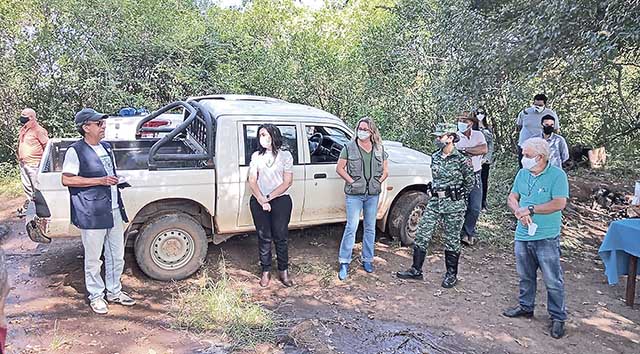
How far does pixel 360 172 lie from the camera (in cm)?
565

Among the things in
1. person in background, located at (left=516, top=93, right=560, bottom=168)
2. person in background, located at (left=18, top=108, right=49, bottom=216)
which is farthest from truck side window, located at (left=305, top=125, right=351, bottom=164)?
person in background, located at (left=18, top=108, right=49, bottom=216)

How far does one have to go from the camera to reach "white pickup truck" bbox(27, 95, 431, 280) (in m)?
5.23

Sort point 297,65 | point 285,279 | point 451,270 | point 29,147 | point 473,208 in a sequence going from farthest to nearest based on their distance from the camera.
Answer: point 297,65 → point 29,147 → point 473,208 → point 451,270 → point 285,279

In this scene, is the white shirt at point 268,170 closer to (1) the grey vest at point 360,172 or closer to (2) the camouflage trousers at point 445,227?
(1) the grey vest at point 360,172

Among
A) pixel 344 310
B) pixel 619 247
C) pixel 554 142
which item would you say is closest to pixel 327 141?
pixel 344 310

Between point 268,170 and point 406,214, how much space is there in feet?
7.23

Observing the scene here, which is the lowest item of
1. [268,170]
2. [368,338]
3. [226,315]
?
[368,338]

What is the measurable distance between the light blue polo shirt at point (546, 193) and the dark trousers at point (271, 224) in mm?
2351

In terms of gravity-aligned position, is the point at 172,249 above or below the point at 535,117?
below

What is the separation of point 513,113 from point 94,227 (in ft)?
34.7

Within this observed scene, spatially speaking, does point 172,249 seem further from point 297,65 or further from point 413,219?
point 297,65

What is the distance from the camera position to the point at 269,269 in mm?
5613

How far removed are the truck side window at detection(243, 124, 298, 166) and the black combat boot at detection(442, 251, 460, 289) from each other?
2.02 metres

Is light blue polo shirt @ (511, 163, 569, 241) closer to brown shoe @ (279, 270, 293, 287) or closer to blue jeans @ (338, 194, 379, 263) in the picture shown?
blue jeans @ (338, 194, 379, 263)
